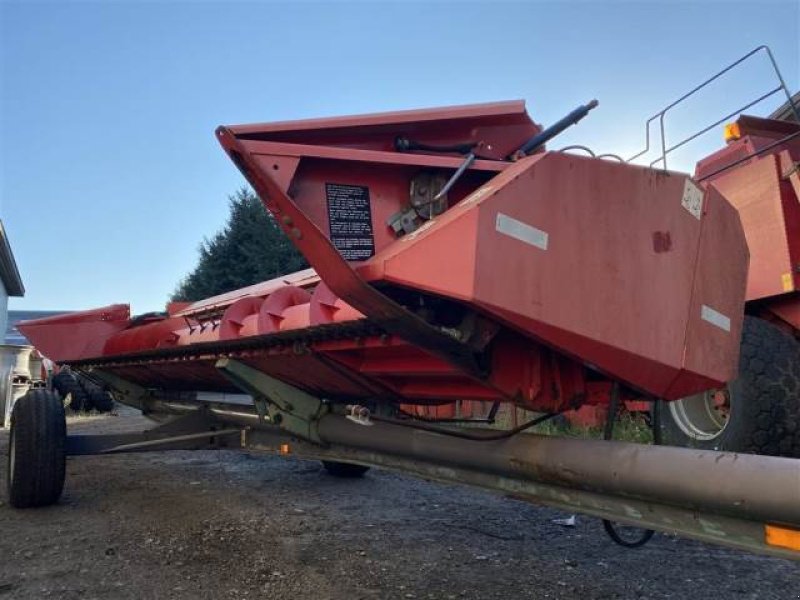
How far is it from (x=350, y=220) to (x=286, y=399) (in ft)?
6.03

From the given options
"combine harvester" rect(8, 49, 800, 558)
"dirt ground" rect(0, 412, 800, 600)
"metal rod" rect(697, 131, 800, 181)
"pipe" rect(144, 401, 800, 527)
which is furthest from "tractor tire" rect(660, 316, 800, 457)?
"pipe" rect(144, 401, 800, 527)

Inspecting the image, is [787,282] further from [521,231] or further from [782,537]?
[521,231]

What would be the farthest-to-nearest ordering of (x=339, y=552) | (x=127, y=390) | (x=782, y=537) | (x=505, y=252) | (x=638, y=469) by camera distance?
(x=127, y=390) < (x=339, y=552) < (x=638, y=469) < (x=505, y=252) < (x=782, y=537)

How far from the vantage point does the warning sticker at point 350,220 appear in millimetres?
2162

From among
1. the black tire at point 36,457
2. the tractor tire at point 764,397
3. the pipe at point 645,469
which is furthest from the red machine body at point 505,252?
the black tire at point 36,457

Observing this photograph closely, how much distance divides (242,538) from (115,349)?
2.71 meters

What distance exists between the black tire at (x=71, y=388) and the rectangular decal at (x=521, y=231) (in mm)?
15599

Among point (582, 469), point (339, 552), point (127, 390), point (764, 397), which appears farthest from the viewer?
point (127, 390)

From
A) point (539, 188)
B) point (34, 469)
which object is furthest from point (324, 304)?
point (34, 469)

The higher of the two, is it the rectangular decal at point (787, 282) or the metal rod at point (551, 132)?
the metal rod at point (551, 132)

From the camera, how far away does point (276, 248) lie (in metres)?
20.6

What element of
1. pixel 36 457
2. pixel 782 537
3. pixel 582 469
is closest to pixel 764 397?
pixel 582 469

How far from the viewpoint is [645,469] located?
2.01 m

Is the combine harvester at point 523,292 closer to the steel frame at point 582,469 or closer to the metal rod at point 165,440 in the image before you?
the steel frame at point 582,469
